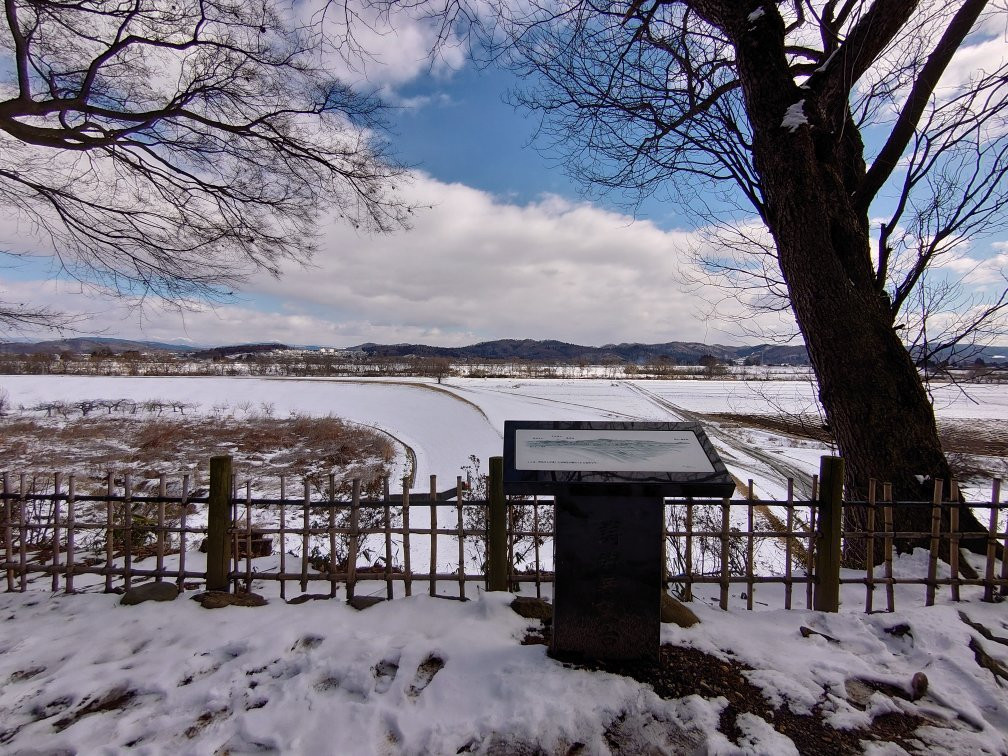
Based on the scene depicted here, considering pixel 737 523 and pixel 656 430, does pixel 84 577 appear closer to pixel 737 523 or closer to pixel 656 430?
pixel 656 430

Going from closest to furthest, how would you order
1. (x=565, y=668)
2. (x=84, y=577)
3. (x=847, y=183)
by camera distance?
1. (x=565, y=668)
2. (x=84, y=577)
3. (x=847, y=183)

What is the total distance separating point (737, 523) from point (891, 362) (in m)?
6.82

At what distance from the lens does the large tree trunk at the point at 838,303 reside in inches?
152

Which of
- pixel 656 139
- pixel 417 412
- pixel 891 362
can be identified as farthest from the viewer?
pixel 417 412

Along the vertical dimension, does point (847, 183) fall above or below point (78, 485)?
above

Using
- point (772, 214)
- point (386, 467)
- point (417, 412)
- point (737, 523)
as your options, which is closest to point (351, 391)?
point (417, 412)

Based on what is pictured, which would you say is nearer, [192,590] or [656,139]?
[192,590]

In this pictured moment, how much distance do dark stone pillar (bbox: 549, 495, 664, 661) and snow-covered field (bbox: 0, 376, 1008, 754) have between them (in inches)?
8.3

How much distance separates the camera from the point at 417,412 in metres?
29.0

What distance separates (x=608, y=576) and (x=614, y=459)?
26.7 inches

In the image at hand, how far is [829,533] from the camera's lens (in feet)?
9.97

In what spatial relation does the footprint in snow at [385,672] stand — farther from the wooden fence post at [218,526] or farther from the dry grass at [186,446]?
the dry grass at [186,446]

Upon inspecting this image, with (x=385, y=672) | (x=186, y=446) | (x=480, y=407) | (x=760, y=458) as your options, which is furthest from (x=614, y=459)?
(x=480, y=407)

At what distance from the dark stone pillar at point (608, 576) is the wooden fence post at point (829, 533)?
5.01 feet
